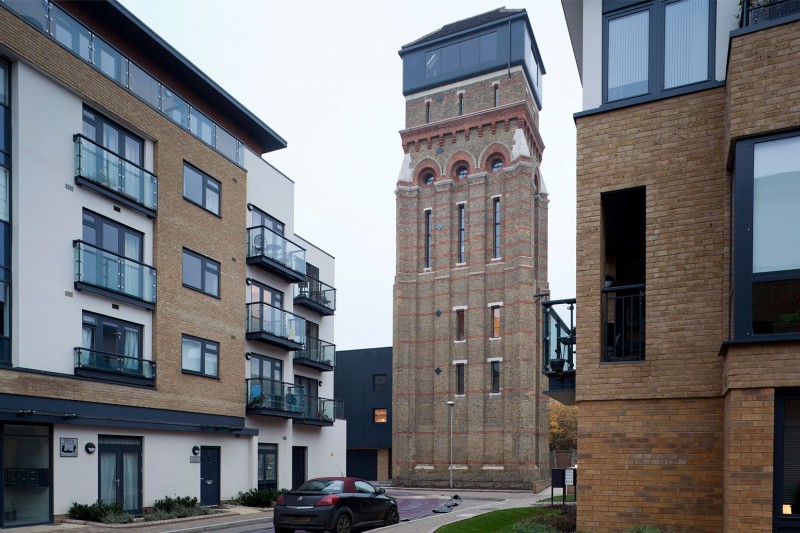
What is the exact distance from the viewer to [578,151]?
1034cm

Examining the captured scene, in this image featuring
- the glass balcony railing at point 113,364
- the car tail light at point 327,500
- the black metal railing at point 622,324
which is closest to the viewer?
the black metal railing at point 622,324

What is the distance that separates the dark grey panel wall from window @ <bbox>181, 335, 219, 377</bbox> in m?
24.7

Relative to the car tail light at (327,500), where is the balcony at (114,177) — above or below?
above

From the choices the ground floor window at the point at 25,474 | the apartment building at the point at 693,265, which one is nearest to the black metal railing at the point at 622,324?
the apartment building at the point at 693,265

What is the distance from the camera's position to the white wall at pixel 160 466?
754 inches

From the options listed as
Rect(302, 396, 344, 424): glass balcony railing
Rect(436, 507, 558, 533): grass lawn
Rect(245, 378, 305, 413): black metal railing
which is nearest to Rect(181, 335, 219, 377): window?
Rect(245, 378, 305, 413): black metal railing

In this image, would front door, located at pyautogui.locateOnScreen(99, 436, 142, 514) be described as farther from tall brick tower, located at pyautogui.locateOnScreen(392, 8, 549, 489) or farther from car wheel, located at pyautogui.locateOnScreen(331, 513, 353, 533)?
tall brick tower, located at pyautogui.locateOnScreen(392, 8, 549, 489)

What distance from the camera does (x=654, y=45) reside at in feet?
32.9

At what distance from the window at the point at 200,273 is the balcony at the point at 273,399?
4.03 meters

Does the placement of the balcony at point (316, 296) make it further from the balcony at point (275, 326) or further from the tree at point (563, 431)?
the tree at point (563, 431)

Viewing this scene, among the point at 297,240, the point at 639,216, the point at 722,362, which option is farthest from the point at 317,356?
the point at 722,362

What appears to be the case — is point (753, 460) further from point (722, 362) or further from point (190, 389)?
point (190, 389)

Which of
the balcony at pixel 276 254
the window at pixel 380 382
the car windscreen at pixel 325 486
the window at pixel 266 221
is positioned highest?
the window at pixel 266 221

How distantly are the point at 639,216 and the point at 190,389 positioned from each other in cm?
1728
